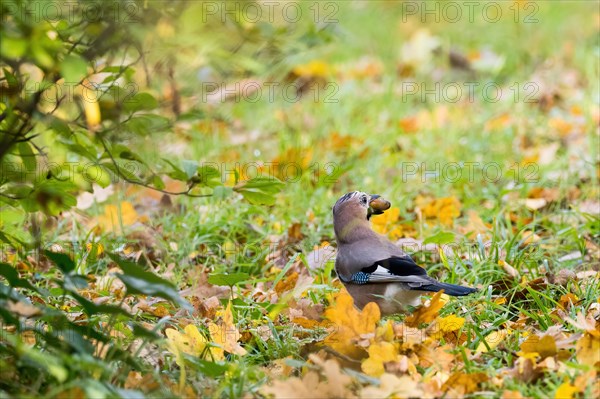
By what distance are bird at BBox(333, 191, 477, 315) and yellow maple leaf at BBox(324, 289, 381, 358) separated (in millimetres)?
300

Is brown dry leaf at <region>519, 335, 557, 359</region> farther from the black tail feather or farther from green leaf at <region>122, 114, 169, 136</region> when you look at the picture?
green leaf at <region>122, 114, 169, 136</region>

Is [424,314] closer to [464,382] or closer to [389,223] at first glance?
[464,382]

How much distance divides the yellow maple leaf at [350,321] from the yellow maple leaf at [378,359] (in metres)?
0.13

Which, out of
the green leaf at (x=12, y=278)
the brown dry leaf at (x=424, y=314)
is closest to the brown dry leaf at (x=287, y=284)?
the brown dry leaf at (x=424, y=314)

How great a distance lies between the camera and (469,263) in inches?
139

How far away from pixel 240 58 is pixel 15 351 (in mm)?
1743

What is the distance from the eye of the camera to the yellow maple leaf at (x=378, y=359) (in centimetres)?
245

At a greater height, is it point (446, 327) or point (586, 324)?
point (586, 324)

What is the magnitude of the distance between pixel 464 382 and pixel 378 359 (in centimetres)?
26

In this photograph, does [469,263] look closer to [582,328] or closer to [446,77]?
[582,328]

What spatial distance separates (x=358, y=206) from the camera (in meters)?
3.30

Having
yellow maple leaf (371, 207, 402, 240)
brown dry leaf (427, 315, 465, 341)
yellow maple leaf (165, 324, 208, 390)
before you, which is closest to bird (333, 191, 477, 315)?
brown dry leaf (427, 315, 465, 341)

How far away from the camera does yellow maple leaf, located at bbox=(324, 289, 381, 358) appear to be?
2.59 m

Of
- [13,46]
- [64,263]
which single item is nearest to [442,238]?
[64,263]
